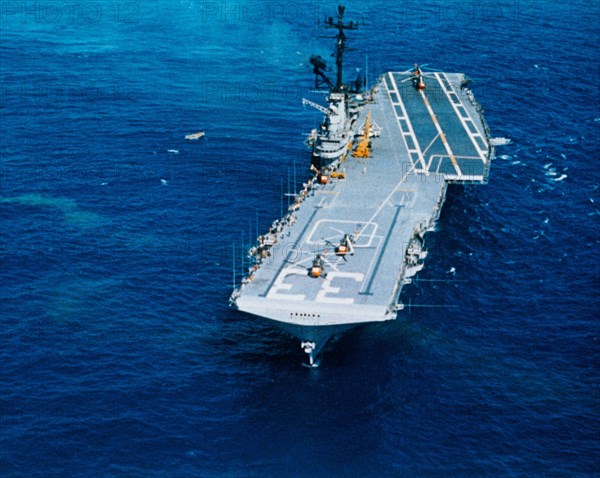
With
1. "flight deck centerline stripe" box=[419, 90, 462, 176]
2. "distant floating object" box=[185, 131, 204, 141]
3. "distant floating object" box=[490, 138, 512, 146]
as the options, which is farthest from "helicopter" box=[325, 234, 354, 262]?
"distant floating object" box=[490, 138, 512, 146]

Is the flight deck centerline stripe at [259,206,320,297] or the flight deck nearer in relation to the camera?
the flight deck

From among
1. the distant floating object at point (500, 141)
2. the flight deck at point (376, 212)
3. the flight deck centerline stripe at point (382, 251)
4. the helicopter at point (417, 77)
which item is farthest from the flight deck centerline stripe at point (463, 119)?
the flight deck centerline stripe at point (382, 251)

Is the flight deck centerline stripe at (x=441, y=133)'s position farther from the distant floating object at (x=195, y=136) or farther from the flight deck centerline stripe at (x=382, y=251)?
the distant floating object at (x=195, y=136)

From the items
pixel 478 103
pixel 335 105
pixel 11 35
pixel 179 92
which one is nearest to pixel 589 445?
pixel 335 105

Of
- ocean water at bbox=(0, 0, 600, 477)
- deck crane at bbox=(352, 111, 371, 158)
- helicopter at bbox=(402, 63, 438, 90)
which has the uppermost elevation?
helicopter at bbox=(402, 63, 438, 90)

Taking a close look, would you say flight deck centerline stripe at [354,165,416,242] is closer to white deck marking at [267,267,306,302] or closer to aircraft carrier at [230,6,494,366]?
aircraft carrier at [230,6,494,366]

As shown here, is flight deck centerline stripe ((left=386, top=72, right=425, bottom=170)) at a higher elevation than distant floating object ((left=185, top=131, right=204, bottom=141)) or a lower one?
higher
